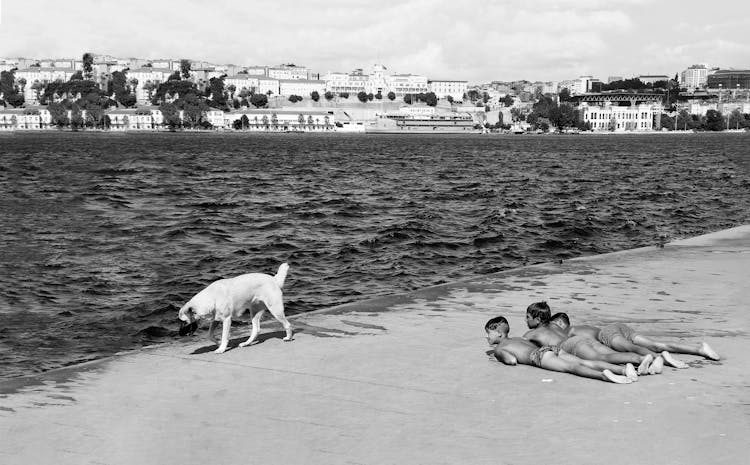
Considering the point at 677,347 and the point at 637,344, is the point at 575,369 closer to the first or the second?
the point at 637,344

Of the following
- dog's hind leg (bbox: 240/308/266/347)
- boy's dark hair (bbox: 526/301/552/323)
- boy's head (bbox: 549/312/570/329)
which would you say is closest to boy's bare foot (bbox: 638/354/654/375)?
boy's head (bbox: 549/312/570/329)

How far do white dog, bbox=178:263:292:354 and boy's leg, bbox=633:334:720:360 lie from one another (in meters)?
3.29

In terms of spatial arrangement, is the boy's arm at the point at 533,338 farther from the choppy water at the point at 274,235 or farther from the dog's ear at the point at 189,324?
the choppy water at the point at 274,235

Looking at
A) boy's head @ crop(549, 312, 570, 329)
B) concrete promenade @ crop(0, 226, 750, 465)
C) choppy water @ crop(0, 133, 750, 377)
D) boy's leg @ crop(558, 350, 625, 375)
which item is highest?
boy's head @ crop(549, 312, 570, 329)

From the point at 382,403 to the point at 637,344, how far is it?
247 centimetres

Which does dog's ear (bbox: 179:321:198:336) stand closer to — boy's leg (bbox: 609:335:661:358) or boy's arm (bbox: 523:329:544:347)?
boy's arm (bbox: 523:329:544:347)

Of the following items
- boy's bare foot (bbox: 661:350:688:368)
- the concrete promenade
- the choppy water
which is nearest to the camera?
the concrete promenade

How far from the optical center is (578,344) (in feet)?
26.1

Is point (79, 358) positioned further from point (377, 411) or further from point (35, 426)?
point (377, 411)

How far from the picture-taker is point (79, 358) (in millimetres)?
11781

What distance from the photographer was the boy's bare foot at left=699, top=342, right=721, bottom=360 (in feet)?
26.5

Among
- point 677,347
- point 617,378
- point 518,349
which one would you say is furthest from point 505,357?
point 677,347

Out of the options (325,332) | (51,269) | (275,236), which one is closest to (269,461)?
(325,332)

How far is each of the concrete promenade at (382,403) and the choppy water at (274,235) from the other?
3925 mm
